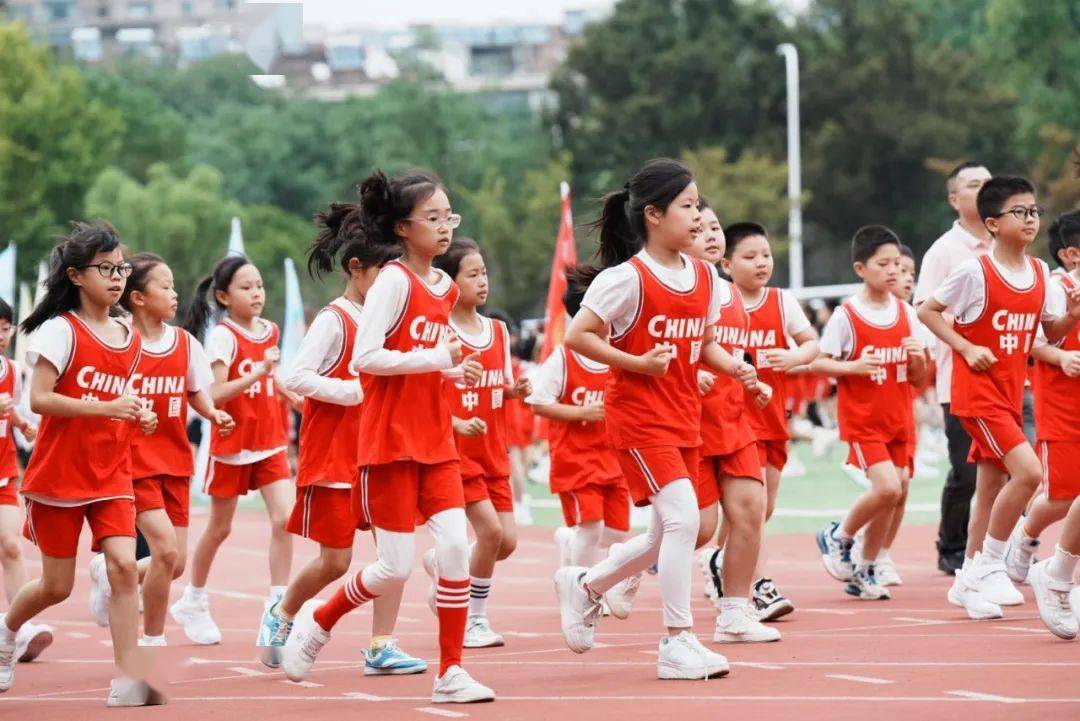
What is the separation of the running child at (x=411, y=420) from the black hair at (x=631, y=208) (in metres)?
0.84

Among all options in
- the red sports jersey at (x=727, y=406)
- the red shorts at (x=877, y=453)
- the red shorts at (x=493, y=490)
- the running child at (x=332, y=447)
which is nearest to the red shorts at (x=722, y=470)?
the red sports jersey at (x=727, y=406)

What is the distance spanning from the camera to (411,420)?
24.9 ft

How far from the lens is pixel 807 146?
55438 mm

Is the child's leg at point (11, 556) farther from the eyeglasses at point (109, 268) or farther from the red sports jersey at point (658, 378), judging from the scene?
the red sports jersey at point (658, 378)

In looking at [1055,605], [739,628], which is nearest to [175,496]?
[739,628]

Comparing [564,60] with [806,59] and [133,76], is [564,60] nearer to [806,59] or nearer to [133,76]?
[806,59]

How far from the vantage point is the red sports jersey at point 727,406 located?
8.96 m

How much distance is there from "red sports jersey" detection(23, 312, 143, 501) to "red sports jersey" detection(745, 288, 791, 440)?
12.2 feet

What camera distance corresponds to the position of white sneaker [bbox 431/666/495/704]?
24.1 ft

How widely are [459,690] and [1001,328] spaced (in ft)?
12.1

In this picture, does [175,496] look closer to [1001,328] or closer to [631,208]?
[631,208]

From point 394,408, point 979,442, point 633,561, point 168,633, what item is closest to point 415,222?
point 394,408

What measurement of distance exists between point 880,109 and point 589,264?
4711 cm

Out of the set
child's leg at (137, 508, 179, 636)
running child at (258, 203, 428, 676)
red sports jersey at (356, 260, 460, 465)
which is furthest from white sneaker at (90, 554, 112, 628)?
red sports jersey at (356, 260, 460, 465)
